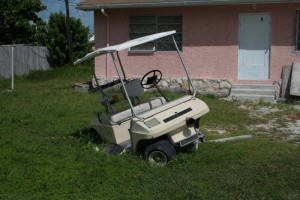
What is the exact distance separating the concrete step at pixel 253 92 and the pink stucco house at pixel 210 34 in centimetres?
24

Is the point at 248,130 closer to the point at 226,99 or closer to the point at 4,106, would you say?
the point at 226,99

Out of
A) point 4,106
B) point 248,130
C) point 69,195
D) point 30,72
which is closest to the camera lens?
point 69,195

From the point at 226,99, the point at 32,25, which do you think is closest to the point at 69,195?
the point at 226,99

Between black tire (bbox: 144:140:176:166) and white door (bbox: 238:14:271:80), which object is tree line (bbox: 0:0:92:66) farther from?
black tire (bbox: 144:140:176:166)

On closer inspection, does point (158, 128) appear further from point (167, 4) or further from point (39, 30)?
point (39, 30)

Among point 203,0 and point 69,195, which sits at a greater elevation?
point 203,0

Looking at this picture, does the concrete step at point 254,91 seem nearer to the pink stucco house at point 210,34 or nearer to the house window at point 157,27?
the pink stucco house at point 210,34

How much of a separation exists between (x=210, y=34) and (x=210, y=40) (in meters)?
0.17

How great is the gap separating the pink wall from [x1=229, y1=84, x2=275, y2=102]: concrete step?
0.31m

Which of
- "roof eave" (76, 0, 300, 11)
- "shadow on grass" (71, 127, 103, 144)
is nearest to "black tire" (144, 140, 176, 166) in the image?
"shadow on grass" (71, 127, 103, 144)

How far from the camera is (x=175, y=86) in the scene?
14.1 m

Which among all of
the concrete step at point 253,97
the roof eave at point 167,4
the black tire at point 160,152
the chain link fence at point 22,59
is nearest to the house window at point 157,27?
the roof eave at point 167,4

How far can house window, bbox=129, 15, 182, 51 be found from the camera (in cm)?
1408

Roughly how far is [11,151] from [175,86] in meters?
7.49
